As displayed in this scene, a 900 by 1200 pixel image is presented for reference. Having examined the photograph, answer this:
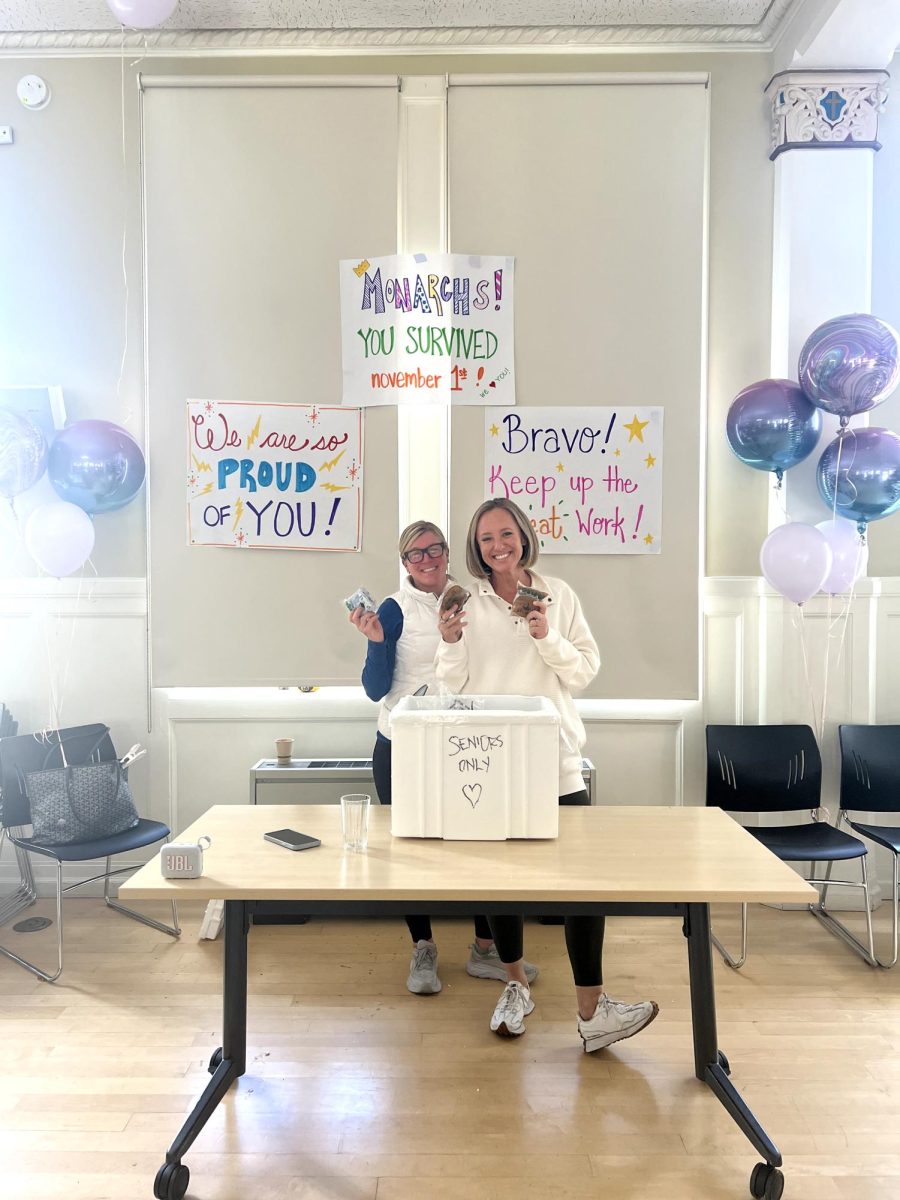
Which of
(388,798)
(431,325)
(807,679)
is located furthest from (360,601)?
(807,679)

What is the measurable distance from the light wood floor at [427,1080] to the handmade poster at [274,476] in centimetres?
159

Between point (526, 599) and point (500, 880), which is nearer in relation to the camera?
point (500, 880)

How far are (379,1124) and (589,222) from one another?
10.8ft

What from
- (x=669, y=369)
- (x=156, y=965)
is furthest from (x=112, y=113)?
(x=156, y=965)

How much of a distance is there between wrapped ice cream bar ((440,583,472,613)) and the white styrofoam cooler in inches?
14.9

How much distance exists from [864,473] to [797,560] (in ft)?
1.39

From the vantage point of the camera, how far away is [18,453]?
3.38 metres

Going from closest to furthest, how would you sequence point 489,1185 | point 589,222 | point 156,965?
point 489,1185, point 156,965, point 589,222

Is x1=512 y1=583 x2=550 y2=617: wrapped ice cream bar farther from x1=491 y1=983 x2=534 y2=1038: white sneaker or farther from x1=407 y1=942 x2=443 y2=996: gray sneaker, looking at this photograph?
x1=407 y1=942 x2=443 y2=996: gray sneaker

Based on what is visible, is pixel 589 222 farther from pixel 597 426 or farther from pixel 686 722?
pixel 686 722

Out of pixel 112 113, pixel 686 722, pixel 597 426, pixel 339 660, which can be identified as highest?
pixel 112 113

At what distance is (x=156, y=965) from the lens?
3172 millimetres

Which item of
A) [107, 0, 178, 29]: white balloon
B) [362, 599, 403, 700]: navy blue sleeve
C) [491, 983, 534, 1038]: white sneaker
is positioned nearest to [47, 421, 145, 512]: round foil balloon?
[362, 599, 403, 700]: navy blue sleeve

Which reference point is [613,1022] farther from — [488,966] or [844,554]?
[844,554]
